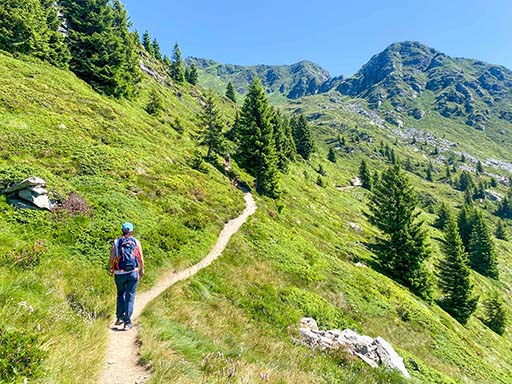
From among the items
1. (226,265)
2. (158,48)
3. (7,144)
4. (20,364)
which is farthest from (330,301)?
(158,48)

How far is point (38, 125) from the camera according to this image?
24.3 m

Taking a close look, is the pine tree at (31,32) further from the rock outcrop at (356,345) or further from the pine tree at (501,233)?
the pine tree at (501,233)

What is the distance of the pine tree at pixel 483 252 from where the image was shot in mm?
85125

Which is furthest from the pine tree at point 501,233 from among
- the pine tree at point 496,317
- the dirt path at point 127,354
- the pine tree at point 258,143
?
the dirt path at point 127,354

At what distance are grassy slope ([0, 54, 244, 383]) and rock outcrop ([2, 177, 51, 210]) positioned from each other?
495mm

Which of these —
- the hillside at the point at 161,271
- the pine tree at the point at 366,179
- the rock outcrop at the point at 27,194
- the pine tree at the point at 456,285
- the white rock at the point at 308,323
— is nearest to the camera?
the hillside at the point at 161,271

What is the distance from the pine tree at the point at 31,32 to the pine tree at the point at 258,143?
91.0ft

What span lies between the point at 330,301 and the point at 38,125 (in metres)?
26.3

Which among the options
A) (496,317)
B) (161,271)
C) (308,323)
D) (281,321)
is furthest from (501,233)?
(161,271)

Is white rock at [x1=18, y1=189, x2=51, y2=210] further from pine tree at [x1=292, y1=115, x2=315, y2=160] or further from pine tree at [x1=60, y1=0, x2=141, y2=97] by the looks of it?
pine tree at [x1=292, y1=115, x2=315, y2=160]

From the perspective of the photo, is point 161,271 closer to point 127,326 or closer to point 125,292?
point 125,292

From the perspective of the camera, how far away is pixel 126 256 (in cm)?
933

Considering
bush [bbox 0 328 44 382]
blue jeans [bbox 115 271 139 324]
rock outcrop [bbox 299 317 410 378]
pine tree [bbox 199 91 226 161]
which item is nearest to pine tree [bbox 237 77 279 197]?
pine tree [bbox 199 91 226 161]

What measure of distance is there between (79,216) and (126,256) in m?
8.56
